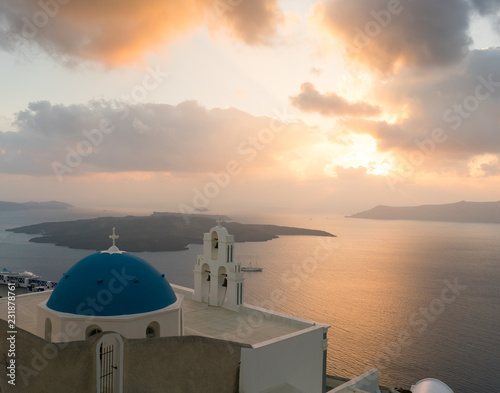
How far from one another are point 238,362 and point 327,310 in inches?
1630

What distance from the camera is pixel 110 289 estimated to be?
11336 mm

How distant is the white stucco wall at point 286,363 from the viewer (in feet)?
40.3

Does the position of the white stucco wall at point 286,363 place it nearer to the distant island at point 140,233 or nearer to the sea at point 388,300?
the sea at point 388,300

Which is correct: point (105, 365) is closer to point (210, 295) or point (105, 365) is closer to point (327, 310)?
point (210, 295)

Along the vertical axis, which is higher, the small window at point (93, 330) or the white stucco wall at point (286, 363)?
the small window at point (93, 330)

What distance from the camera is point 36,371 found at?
30.7ft

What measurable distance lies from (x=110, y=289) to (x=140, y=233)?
138 meters

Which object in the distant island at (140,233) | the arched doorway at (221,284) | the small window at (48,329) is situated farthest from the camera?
the distant island at (140,233)

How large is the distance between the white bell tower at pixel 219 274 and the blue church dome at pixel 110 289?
215 inches

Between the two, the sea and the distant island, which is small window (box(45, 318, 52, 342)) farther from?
the distant island

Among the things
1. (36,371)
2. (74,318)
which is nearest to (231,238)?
(74,318)

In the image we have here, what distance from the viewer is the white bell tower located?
58.0ft

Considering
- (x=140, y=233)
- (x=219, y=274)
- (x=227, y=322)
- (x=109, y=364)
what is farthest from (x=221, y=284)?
(x=140, y=233)

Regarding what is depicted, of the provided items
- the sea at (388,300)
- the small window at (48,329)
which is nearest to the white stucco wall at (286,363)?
the small window at (48,329)
